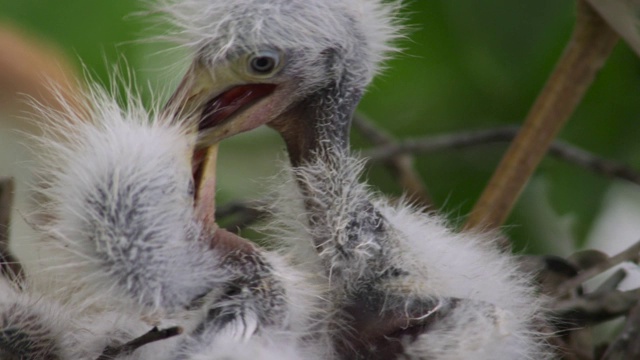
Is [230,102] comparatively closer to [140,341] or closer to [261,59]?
[261,59]

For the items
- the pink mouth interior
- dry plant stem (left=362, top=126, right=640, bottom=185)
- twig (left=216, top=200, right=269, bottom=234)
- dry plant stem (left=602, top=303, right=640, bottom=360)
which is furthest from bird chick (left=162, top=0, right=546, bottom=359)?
dry plant stem (left=362, top=126, right=640, bottom=185)

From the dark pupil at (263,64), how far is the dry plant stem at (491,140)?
15.2 inches

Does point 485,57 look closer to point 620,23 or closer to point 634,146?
point 634,146

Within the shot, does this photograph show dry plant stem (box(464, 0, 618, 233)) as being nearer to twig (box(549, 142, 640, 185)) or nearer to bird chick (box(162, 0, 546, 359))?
twig (box(549, 142, 640, 185))

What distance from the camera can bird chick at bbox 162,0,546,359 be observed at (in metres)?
0.84

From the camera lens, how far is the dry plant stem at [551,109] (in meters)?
1.12

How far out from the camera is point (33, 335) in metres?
0.86

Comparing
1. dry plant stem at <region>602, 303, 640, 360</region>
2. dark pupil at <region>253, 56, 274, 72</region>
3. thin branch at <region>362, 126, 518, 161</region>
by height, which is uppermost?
dark pupil at <region>253, 56, 274, 72</region>

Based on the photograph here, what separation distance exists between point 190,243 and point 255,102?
0.13 meters

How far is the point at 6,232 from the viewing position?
1.01m

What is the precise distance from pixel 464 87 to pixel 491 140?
9.6 inches

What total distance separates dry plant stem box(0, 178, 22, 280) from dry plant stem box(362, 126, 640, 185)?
0.39 m

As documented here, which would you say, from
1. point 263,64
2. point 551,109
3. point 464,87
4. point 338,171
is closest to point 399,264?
point 338,171

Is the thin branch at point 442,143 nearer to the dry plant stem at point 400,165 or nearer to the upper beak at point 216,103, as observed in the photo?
the dry plant stem at point 400,165
